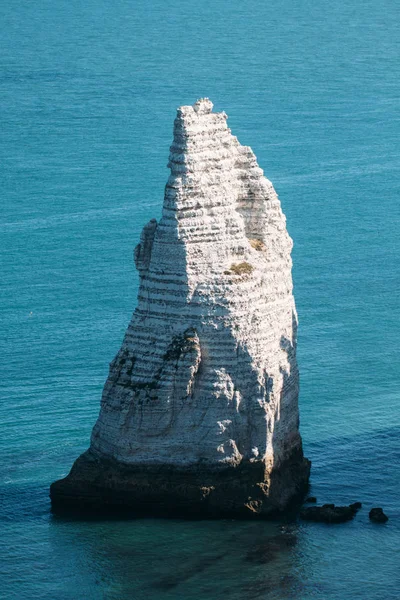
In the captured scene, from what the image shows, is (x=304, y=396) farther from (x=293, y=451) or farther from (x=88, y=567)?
(x=88, y=567)

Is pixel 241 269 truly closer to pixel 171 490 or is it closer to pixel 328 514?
pixel 171 490

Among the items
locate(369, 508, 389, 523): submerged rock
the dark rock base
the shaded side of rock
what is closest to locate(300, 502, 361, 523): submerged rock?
the shaded side of rock

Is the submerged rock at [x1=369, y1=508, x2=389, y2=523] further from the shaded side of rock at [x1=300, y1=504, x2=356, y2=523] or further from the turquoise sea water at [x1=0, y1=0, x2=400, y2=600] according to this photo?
the shaded side of rock at [x1=300, y1=504, x2=356, y2=523]

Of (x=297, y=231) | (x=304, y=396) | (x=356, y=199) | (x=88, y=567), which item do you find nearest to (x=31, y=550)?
(x=88, y=567)

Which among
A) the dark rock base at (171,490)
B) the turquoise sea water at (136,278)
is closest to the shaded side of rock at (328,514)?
the turquoise sea water at (136,278)

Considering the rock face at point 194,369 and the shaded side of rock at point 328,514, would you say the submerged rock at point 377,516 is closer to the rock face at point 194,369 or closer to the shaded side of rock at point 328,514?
the shaded side of rock at point 328,514

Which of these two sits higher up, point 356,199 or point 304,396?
point 356,199

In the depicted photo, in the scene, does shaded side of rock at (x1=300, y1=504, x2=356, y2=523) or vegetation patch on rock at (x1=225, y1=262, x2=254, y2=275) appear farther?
shaded side of rock at (x1=300, y1=504, x2=356, y2=523)
